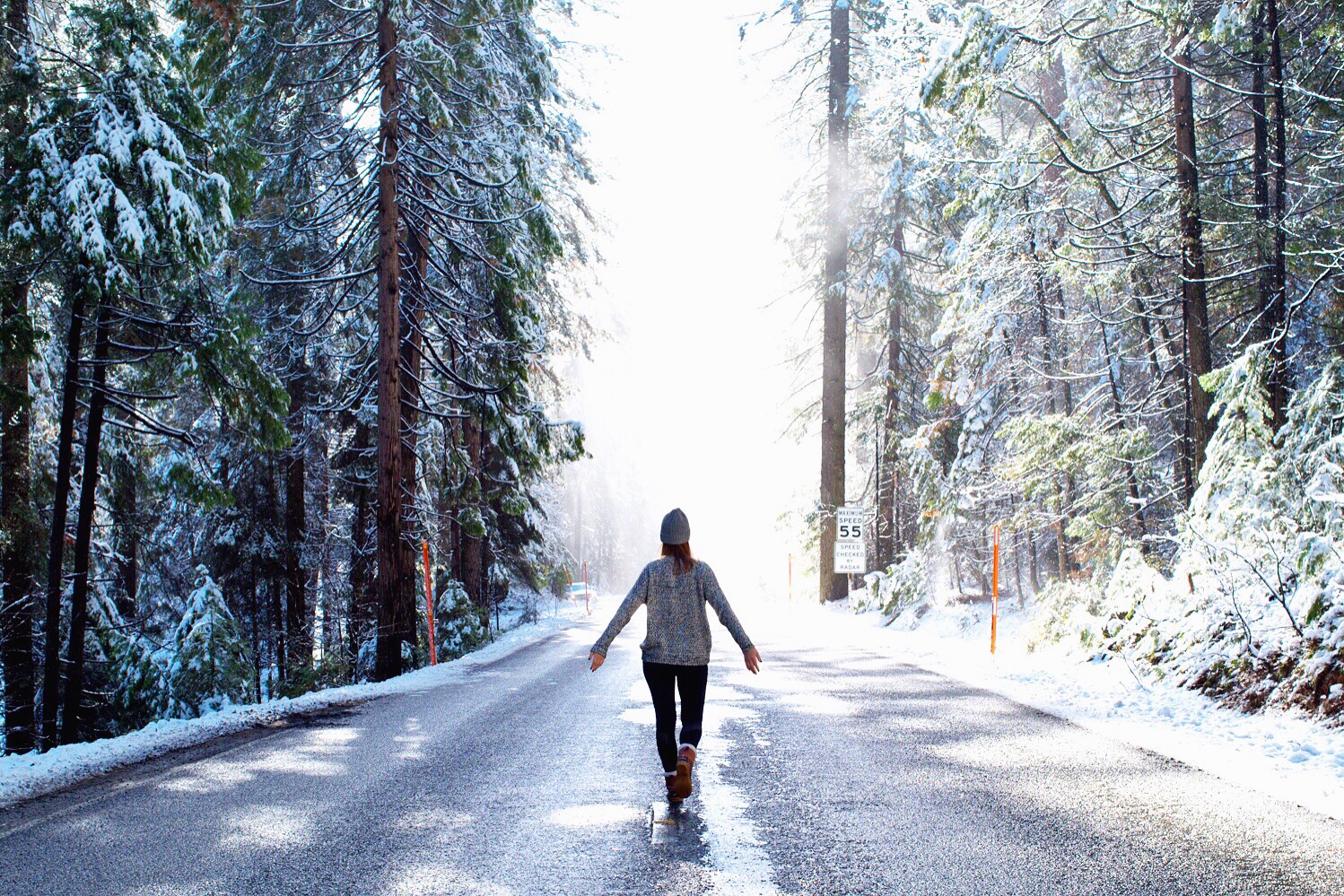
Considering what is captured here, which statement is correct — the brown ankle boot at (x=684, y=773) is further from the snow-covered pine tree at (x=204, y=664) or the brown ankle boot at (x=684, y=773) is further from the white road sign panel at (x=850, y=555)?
the white road sign panel at (x=850, y=555)

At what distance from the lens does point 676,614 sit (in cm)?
556

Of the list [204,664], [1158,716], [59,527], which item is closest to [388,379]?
[59,527]

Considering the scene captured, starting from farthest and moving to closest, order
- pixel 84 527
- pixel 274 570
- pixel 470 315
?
pixel 274 570 < pixel 470 315 < pixel 84 527

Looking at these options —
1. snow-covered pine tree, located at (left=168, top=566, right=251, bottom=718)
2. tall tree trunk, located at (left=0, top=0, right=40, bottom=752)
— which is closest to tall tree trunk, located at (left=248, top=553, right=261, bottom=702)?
tall tree trunk, located at (left=0, top=0, right=40, bottom=752)

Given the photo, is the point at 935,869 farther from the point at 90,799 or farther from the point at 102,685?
the point at 102,685

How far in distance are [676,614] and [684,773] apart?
956 millimetres

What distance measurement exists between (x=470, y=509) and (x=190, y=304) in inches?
269

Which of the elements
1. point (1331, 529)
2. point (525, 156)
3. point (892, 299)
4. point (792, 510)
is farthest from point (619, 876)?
point (792, 510)

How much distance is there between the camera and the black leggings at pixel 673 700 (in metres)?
5.28

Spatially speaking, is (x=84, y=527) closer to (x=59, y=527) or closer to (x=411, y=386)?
(x=59, y=527)

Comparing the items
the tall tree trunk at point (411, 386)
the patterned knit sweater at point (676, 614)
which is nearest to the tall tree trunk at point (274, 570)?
the tall tree trunk at point (411, 386)

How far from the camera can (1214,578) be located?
9531 mm

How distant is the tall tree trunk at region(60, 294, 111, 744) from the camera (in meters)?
10.9

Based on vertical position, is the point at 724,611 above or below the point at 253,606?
above
